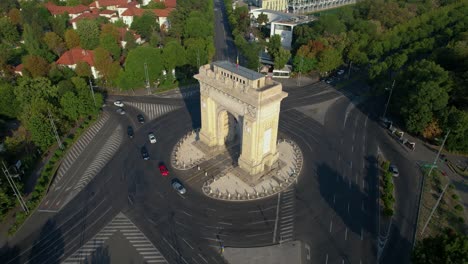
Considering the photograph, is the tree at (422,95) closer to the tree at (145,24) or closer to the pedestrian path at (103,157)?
the pedestrian path at (103,157)

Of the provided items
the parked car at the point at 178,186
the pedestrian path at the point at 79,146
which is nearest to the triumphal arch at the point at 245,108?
the parked car at the point at 178,186

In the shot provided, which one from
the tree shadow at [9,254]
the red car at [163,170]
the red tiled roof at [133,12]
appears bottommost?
the tree shadow at [9,254]

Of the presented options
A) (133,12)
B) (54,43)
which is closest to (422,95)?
(54,43)

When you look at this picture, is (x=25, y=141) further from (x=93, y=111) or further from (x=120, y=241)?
(x=120, y=241)

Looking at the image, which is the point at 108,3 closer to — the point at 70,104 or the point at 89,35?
the point at 89,35

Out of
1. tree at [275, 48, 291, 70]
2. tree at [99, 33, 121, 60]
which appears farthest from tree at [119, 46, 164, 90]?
tree at [275, 48, 291, 70]

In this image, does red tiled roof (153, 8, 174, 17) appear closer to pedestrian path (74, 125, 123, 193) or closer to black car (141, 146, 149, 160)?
pedestrian path (74, 125, 123, 193)
